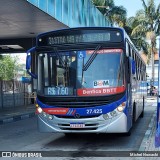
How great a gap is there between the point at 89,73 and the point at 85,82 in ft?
0.80

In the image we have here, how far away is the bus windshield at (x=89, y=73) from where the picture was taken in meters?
9.05

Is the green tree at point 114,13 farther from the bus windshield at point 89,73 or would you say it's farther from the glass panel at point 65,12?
the bus windshield at point 89,73

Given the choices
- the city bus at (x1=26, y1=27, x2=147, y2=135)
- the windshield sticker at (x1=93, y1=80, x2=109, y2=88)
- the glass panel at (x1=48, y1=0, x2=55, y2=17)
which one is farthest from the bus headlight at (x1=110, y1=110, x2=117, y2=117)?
the glass panel at (x1=48, y1=0, x2=55, y2=17)

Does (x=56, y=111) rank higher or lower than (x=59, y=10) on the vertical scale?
lower

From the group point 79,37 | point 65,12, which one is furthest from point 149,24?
point 79,37

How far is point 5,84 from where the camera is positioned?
23781mm

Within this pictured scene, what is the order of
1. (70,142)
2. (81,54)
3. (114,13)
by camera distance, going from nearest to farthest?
(81,54) < (70,142) < (114,13)

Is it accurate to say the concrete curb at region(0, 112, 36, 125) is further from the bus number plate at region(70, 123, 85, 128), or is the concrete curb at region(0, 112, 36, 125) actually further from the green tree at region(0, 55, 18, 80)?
the green tree at region(0, 55, 18, 80)

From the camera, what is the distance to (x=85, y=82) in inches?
357

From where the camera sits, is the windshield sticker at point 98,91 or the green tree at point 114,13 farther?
the green tree at point 114,13

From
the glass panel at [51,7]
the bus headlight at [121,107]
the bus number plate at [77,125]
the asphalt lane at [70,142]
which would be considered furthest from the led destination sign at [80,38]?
the glass panel at [51,7]

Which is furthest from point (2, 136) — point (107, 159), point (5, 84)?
point (5, 84)

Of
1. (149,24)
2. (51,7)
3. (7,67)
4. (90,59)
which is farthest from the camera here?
(7,67)

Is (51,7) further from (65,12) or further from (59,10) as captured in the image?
(65,12)
